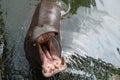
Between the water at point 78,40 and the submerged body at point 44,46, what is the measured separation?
0.36 meters

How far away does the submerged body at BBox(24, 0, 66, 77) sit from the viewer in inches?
188

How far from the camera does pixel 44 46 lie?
502cm

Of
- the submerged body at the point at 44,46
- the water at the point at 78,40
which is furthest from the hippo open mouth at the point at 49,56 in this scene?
the water at the point at 78,40

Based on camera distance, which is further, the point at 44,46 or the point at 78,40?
the point at 78,40

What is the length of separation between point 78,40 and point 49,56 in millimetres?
1130

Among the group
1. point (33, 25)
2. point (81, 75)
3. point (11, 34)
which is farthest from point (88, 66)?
point (11, 34)

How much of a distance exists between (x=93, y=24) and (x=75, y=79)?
55.5 inches

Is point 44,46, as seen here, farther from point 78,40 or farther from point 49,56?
point 78,40

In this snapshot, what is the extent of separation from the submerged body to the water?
36 centimetres

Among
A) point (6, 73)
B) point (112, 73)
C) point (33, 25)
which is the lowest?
point (112, 73)

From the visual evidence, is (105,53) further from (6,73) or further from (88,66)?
(6,73)

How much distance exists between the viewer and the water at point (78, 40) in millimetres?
5430

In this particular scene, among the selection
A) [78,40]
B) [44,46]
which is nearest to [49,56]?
[44,46]

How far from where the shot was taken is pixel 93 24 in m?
6.45
